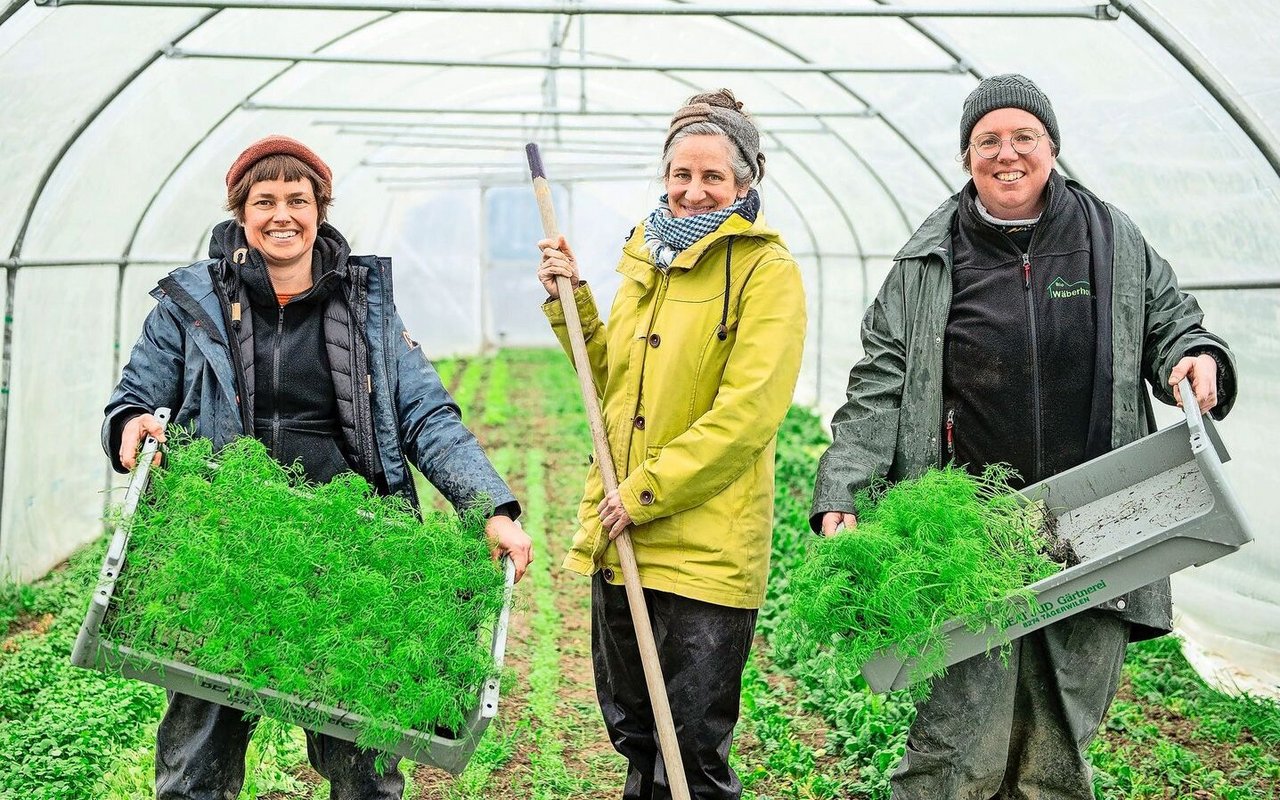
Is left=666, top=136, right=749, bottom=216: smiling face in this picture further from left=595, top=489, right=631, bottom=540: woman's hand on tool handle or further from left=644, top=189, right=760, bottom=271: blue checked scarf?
left=595, top=489, right=631, bottom=540: woman's hand on tool handle

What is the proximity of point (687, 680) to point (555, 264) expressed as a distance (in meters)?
1.12

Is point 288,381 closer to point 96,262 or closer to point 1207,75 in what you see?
point 1207,75

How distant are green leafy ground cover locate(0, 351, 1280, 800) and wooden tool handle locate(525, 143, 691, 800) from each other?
29 centimetres

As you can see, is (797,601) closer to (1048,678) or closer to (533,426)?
(1048,678)

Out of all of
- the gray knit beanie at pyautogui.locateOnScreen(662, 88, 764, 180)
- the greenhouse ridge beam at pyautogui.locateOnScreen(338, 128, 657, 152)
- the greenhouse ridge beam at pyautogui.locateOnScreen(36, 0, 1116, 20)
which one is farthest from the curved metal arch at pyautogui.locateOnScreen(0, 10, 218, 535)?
the greenhouse ridge beam at pyautogui.locateOnScreen(338, 128, 657, 152)

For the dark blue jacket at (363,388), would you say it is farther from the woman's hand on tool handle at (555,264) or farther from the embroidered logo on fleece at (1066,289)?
the embroidered logo on fleece at (1066,289)

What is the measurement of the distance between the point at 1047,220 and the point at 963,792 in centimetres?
141

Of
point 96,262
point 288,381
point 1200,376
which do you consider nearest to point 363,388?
point 288,381

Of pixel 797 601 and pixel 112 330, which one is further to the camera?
pixel 112 330

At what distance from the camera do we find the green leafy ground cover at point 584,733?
4094mm

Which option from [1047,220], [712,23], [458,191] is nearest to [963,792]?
[1047,220]

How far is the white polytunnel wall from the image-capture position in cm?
509

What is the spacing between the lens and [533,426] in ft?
38.8

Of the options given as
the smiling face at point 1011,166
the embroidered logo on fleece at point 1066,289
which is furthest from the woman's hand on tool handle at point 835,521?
the smiling face at point 1011,166
